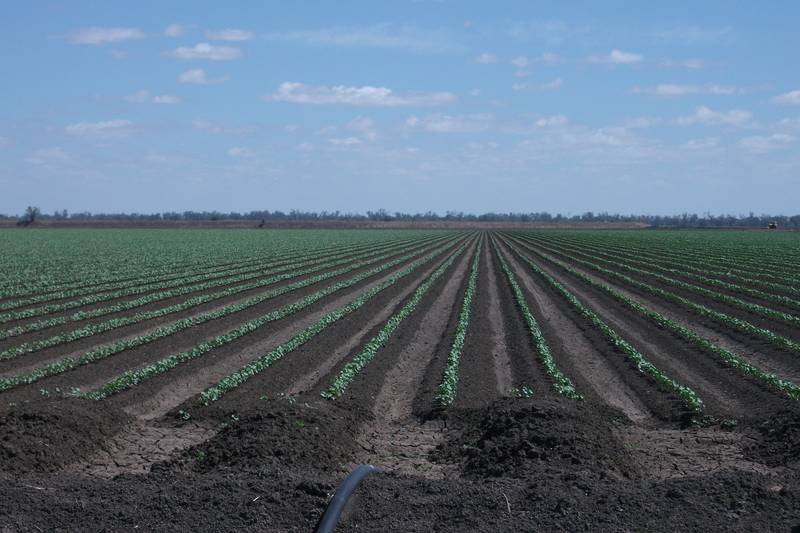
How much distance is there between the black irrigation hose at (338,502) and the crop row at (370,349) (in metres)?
4.30

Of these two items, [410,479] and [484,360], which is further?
[484,360]

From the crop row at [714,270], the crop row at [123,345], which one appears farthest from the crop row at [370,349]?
the crop row at [714,270]

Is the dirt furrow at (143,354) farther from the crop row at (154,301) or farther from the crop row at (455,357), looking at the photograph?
the crop row at (455,357)

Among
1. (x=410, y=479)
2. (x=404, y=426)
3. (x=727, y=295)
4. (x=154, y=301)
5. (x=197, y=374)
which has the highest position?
(x=727, y=295)

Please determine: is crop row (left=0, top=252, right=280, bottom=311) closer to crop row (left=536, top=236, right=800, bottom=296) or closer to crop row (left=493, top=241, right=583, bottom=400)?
crop row (left=493, top=241, right=583, bottom=400)

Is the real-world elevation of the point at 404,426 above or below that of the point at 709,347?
below

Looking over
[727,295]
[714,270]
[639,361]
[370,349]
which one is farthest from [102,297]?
[714,270]

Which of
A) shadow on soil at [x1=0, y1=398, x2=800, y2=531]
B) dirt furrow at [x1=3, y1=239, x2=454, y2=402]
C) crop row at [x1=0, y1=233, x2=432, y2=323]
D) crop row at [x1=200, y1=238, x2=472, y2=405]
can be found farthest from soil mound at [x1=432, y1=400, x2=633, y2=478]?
crop row at [x1=0, y1=233, x2=432, y2=323]

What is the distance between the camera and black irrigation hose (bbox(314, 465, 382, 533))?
256 inches

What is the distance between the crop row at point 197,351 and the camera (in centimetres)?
1256

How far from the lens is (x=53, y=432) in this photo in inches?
368

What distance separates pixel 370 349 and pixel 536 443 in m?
7.15

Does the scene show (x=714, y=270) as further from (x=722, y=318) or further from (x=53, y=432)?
(x=53, y=432)

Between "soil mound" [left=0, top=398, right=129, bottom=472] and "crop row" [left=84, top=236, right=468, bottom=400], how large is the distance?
5.83ft
